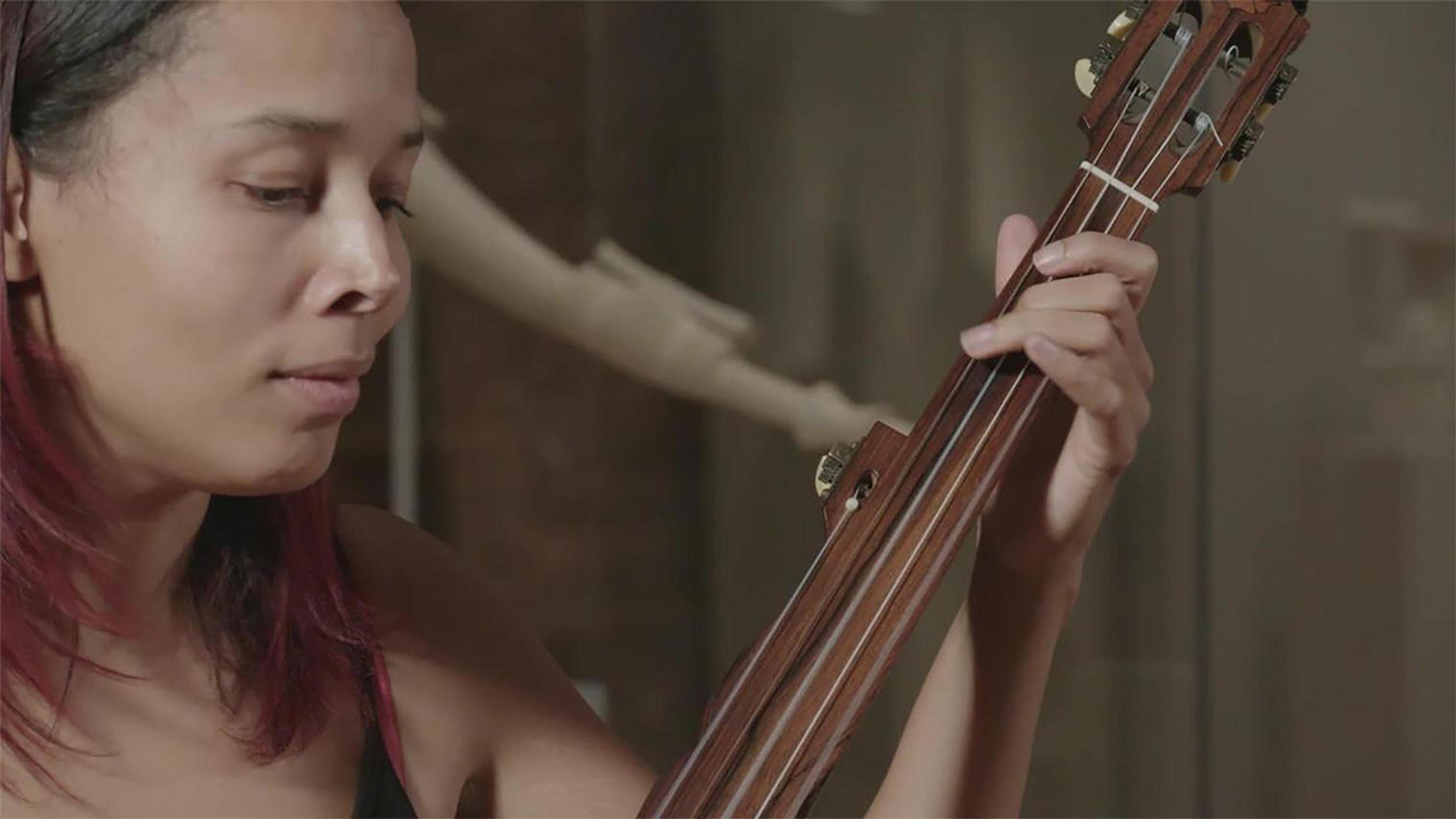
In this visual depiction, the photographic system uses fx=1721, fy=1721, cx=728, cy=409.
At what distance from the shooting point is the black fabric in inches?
31.0

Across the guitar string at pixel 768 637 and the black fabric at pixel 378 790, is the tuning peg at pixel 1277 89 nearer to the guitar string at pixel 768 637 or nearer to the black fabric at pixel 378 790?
the guitar string at pixel 768 637

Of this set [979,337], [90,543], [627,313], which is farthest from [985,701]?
[627,313]

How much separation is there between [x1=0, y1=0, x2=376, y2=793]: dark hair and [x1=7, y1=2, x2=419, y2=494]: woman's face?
0.04ft

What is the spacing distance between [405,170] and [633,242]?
783mm

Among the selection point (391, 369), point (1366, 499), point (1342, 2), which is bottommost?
point (391, 369)

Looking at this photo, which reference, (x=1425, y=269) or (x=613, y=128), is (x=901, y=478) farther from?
(x=613, y=128)

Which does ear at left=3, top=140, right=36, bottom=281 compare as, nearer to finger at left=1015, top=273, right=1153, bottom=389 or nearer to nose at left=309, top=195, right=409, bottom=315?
nose at left=309, top=195, right=409, bottom=315

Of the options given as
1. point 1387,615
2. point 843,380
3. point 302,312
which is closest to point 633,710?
point 843,380

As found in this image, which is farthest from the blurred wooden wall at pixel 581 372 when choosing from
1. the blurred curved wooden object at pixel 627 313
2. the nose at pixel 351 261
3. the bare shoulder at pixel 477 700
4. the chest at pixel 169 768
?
the nose at pixel 351 261

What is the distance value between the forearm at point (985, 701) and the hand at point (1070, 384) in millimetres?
15

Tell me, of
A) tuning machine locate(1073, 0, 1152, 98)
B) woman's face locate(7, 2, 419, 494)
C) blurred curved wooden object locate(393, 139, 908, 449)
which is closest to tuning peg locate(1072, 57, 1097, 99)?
tuning machine locate(1073, 0, 1152, 98)

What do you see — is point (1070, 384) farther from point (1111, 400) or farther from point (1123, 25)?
point (1123, 25)

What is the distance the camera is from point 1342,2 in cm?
110

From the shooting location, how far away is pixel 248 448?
65 cm
